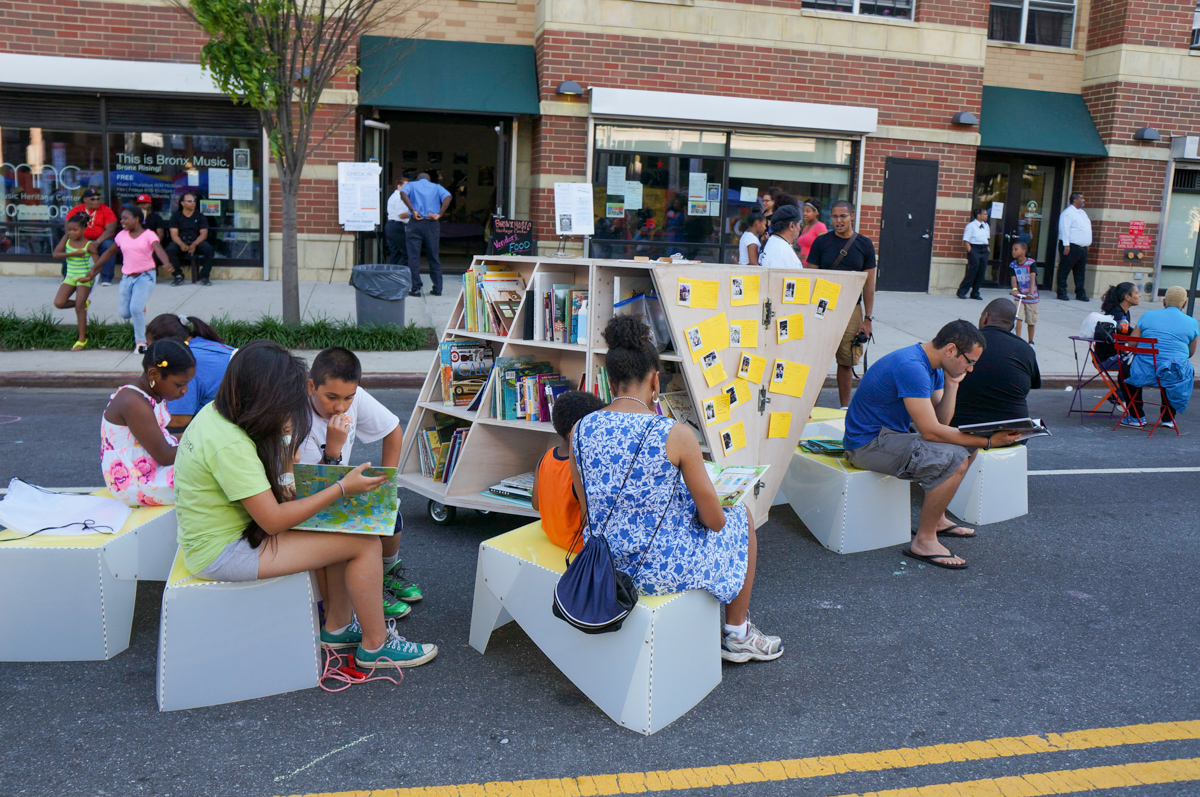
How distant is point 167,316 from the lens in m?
4.77

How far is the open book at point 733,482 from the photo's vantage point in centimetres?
394

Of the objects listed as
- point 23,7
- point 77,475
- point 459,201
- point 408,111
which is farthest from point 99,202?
point 77,475

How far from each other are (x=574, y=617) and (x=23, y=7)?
52.6 ft

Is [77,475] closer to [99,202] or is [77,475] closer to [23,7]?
[99,202]

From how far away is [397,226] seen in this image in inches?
598

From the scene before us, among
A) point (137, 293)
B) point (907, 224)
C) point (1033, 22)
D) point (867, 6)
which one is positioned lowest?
point (137, 293)

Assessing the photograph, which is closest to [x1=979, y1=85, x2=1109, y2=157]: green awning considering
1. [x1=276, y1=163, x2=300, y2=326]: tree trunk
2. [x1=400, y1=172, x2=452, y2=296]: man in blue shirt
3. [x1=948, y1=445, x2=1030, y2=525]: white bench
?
[x1=400, y1=172, x2=452, y2=296]: man in blue shirt

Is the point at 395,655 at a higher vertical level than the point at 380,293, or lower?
lower

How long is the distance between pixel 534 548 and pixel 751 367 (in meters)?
1.87

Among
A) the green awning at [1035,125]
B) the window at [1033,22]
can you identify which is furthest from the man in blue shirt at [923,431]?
the window at [1033,22]

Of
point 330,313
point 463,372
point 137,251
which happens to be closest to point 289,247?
point 330,313

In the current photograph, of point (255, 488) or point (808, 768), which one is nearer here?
point (808, 768)

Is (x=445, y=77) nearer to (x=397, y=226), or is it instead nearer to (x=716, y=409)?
(x=397, y=226)

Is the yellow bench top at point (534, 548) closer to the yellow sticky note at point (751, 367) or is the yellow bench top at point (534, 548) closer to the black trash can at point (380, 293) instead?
the yellow sticky note at point (751, 367)
